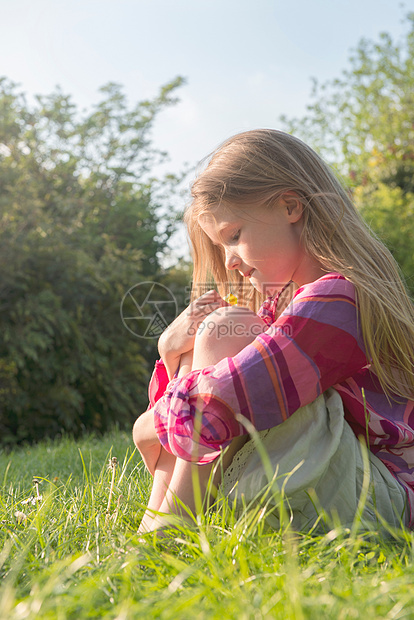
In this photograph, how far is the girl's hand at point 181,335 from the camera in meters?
1.74

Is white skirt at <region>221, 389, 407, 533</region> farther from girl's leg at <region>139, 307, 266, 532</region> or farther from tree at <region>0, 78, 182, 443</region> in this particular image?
tree at <region>0, 78, 182, 443</region>

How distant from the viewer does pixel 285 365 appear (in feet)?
4.84

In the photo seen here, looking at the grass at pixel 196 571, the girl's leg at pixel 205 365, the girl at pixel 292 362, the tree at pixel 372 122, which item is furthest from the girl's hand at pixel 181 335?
the tree at pixel 372 122

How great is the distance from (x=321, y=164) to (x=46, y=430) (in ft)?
14.1

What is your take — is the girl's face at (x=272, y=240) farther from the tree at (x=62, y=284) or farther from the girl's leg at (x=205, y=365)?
the tree at (x=62, y=284)

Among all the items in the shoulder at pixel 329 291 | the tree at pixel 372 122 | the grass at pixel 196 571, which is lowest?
the grass at pixel 196 571

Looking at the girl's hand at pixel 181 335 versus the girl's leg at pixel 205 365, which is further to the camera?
the girl's hand at pixel 181 335

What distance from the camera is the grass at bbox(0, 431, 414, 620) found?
93 cm

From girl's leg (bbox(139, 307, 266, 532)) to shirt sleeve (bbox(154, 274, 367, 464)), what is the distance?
2.3 inches

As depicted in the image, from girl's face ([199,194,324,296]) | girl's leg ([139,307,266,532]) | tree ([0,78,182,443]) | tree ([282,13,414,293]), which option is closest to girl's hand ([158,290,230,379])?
girl's leg ([139,307,266,532])

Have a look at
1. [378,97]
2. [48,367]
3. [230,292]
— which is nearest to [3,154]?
[48,367]

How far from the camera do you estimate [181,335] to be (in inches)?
68.9

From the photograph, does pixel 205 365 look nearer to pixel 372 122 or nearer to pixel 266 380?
pixel 266 380

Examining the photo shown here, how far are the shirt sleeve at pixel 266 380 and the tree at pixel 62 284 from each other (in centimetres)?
381
